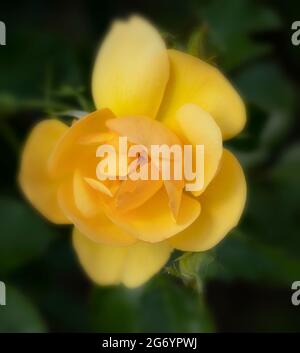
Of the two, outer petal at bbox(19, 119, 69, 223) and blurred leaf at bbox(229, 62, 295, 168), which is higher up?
blurred leaf at bbox(229, 62, 295, 168)

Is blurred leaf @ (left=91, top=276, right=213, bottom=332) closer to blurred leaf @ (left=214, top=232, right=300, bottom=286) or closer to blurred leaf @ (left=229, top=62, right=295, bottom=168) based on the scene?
blurred leaf @ (left=214, top=232, right=300, bottom=286)

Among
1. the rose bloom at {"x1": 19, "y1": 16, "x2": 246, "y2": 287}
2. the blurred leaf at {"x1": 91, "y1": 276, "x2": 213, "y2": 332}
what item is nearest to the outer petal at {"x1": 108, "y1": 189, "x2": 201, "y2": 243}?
the rose bloom at {"x1": 19, "y1": 16, "x2": 246, "y2": 287}

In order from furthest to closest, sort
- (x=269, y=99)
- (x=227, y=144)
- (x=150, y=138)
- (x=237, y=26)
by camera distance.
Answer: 1. (x=269, y=99)
2. (x=237, y=26)
3. (x=227, y=144)
4. (x=150, y=138)

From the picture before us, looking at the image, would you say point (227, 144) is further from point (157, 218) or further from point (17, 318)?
point (17, 318)

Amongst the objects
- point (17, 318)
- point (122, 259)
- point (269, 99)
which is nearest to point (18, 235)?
point (17, 318)

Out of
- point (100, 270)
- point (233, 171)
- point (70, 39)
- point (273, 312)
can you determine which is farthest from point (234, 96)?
point (273, 312)

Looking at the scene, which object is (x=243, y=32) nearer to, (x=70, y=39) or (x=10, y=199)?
(x=70, y=39)

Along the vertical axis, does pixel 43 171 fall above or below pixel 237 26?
below
